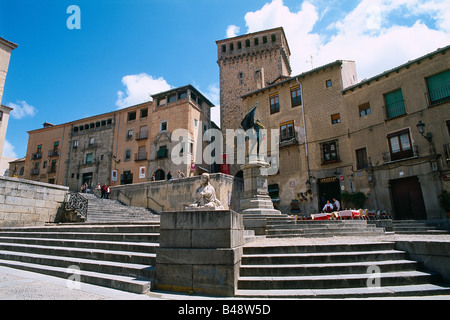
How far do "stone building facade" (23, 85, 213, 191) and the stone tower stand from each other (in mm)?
3036

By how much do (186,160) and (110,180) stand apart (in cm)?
1046

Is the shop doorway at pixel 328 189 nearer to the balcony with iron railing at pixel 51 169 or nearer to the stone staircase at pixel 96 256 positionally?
the stone staircase at pixel 96 256

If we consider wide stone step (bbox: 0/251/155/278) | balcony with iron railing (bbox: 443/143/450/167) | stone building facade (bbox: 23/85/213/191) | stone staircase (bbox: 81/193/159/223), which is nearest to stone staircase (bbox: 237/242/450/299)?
wide stone step (bbox: 0/251/155/278)

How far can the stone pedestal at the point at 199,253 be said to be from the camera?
162 inches

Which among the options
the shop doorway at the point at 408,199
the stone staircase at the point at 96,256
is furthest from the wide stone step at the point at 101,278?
the shop doorway at the point at 408,199

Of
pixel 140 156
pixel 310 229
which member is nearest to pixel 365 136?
pixel 310 229

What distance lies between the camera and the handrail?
13.6 m

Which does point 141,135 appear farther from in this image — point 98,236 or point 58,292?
point 58,292

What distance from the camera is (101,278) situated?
457 centimetres

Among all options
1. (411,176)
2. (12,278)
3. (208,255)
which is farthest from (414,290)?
(411,176)

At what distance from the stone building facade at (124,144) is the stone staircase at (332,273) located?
2180 cm

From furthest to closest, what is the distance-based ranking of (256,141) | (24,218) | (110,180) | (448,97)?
(110,180), (448,97), (24,218), (256,141)

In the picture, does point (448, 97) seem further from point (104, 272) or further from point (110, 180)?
point (110, 180)

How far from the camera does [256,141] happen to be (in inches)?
420
